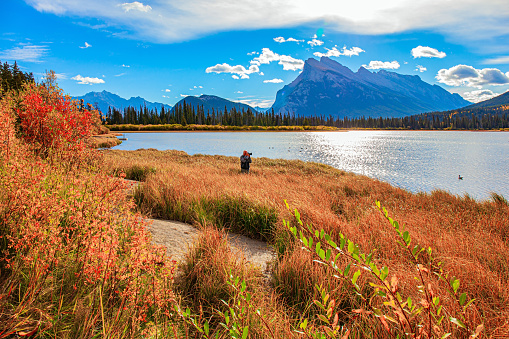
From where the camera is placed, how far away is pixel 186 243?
5527 millimetres

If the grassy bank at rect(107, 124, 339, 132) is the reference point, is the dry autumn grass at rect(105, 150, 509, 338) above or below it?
below

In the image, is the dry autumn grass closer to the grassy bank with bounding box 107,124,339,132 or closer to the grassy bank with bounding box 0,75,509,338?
the grassy bank with bounding box 0,75,509,338

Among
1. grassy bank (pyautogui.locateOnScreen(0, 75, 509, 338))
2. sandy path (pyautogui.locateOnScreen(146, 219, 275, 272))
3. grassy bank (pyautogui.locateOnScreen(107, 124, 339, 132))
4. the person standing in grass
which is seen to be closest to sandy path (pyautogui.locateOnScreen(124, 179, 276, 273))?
sandy path (pyautogui.locateOnScreen(146, 219, 275, 272))

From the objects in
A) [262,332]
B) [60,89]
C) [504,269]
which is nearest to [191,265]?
[262,332]

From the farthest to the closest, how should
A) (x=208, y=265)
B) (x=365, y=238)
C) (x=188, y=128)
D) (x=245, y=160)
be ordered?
(x=188, y=128) < (x=245, y=160) < (x=365, y=238) < (x=208, y=265)

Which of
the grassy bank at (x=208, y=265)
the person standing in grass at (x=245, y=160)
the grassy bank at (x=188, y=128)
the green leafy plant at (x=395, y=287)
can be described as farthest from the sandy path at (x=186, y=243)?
the grassy bank at (x=188, y=128)

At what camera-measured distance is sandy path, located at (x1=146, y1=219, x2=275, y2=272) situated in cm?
525

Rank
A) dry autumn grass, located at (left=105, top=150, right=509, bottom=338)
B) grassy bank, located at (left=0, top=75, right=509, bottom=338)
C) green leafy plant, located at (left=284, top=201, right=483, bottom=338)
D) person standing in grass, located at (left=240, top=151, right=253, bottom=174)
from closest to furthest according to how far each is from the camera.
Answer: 1. green leafy plant, located at (left=284, top=201, right=483, bottom=338)
2. grassy bank, located at (left=0, top=75, right=509, bottom=338)
3. dry autumn grass, located at (left=105, top=150, right=509, bottom=338)
4. person standing in grass, located at (left=240, top=151, right=253, bottom=174)

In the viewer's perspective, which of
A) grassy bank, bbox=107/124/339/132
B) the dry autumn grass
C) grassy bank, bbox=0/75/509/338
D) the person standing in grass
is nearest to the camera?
grassy bank, bbox=0/75/509/338

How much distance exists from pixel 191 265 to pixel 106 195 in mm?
1764

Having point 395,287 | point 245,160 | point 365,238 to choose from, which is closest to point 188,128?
point 245,160

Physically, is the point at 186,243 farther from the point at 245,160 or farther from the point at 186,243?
the point at 245,160

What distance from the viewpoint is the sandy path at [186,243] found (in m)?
5.25

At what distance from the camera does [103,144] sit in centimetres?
4744
